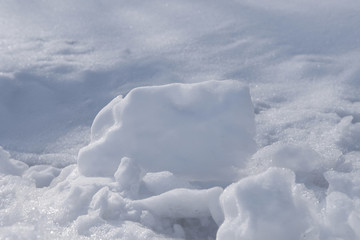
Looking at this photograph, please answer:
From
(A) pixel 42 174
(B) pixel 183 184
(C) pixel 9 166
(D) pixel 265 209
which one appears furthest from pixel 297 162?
(C) pixel 9 166

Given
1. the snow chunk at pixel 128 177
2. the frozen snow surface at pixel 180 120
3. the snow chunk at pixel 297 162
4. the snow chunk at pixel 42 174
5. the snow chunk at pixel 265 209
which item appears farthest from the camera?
the snow chunk at pixel 42 174

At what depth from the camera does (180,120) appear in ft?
6.73

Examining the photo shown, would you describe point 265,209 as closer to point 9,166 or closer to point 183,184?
point 183,184

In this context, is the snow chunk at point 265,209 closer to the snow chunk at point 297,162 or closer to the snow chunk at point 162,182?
the snow chunk at point 162,182

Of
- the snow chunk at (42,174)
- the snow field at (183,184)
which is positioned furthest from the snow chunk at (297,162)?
the snow chunk at (42,174)

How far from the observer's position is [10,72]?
3.08m

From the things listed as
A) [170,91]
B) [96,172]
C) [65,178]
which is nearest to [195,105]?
[170,91]

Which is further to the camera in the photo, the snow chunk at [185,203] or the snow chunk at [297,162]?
the snow chunk at [297,162]

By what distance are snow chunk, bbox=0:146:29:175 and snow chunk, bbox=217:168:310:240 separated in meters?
1.07

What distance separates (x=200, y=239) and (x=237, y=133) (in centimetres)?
53

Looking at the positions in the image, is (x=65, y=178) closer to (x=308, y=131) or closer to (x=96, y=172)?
(x=96, y=172)

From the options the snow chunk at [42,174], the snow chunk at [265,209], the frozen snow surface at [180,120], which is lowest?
the snow chunk at [42,174]

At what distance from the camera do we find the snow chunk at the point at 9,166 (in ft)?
7.14

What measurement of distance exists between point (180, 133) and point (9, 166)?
780mm
